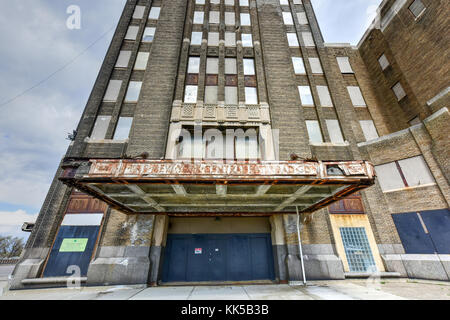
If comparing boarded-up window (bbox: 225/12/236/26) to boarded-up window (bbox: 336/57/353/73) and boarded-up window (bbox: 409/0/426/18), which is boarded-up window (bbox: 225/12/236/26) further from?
boarded-up window (bbox: 409/0/426/18)

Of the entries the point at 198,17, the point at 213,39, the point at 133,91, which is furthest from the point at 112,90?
the point at 198,17

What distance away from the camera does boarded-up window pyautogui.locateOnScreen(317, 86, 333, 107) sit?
14.9 meters

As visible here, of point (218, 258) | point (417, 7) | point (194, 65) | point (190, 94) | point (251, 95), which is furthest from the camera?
point (417, 7)

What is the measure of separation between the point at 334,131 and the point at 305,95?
12.3ft

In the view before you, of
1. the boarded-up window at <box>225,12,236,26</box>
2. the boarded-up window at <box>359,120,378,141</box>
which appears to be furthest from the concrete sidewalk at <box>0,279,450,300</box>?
the boarded-up window at <box>225,12,236,26</box>

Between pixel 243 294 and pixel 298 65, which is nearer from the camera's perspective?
pixel 243 294

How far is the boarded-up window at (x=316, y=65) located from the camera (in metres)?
16.3

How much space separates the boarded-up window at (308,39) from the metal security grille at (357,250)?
643 inches

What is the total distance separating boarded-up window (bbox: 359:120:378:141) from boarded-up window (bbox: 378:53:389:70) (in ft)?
21.2

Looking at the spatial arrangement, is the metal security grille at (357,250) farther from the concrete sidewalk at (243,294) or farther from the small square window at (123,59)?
the small square window at (123,59)

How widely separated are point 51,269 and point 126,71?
13522mm

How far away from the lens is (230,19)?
17.8 metres

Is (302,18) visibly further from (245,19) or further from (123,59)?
(123,59)

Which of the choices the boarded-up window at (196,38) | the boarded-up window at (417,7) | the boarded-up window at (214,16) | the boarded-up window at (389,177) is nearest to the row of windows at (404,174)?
the boarded-up window at (389,177)
